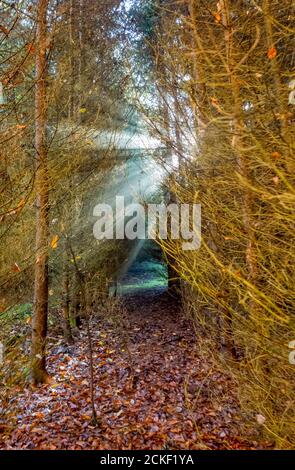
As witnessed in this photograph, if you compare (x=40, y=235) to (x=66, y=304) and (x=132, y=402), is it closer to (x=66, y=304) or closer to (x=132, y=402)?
(x=66, y=304)

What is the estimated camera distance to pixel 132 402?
5.21m

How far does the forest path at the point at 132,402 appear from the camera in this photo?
4.29m

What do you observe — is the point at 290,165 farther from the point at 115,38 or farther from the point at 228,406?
the point at 115,38

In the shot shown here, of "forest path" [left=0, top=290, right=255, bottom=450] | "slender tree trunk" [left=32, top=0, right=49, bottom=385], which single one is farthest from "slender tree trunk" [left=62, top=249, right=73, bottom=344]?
"slender tree trunk" [left=32, top=0, right=49, bottom=385]

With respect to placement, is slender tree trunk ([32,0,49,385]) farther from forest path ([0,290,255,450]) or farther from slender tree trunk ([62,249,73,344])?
slender tree trunk ([62,249,73,344])

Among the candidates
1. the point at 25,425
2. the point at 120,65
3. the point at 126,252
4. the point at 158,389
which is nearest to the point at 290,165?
the point at 158,389

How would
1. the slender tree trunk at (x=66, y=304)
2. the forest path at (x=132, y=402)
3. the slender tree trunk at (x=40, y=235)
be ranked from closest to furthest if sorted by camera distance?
the forest path at (x=132, y=402) < the slender tree trunk at (x=40, y=235) < the slender tree trunk at (x=66, y=304)

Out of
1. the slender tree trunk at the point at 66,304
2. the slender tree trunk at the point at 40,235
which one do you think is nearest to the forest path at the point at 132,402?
the slender tree trunk at the point at 66,304

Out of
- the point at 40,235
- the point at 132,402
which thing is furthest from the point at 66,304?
the point at 132,402

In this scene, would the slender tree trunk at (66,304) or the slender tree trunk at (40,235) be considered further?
the slender tree trunk at (66,304)

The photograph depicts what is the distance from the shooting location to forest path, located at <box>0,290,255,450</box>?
14.1 feet

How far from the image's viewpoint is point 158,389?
217 inches

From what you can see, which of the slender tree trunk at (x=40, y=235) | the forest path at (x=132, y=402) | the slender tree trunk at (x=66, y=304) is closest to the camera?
the forest path at (x=132, y=402)

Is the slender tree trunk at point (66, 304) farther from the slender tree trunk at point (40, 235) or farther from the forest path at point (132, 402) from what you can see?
the slender tree trunk at point (40, 235)
